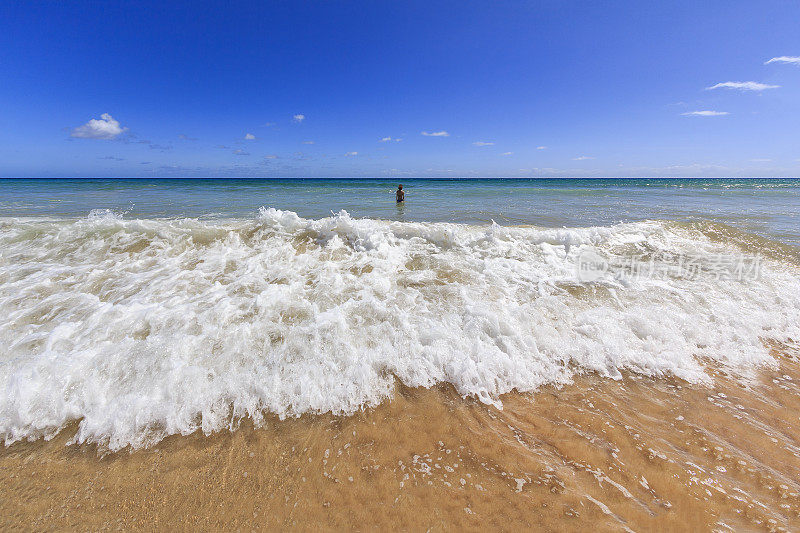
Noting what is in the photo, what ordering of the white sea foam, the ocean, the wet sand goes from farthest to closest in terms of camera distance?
the white sea foam → the ocean → the wet sand

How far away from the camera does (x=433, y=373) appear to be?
3.10 m

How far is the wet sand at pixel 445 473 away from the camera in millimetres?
1948

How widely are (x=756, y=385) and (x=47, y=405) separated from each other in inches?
258

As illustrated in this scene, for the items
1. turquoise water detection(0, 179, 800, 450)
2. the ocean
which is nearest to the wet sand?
the ocean

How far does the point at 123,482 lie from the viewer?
2.12 meters

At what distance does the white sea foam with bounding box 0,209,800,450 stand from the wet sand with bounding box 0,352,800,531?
24cm

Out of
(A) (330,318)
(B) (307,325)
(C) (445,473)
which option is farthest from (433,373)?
(B) (307,325)

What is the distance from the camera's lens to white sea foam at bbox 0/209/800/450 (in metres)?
2.71

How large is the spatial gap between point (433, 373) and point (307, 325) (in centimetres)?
161

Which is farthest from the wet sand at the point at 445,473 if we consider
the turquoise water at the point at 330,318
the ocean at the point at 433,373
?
the turquoise water at the point at 330,318

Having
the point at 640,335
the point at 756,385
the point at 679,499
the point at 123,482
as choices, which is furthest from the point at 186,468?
the point at 756,385

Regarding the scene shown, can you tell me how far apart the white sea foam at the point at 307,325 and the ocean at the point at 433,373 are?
2cm

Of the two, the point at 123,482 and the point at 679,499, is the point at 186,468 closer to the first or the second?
the point at 123,482

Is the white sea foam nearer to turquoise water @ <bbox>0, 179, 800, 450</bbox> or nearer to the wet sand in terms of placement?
turquoise water @ <bbox>0, 179, 800, 450</bbox>
